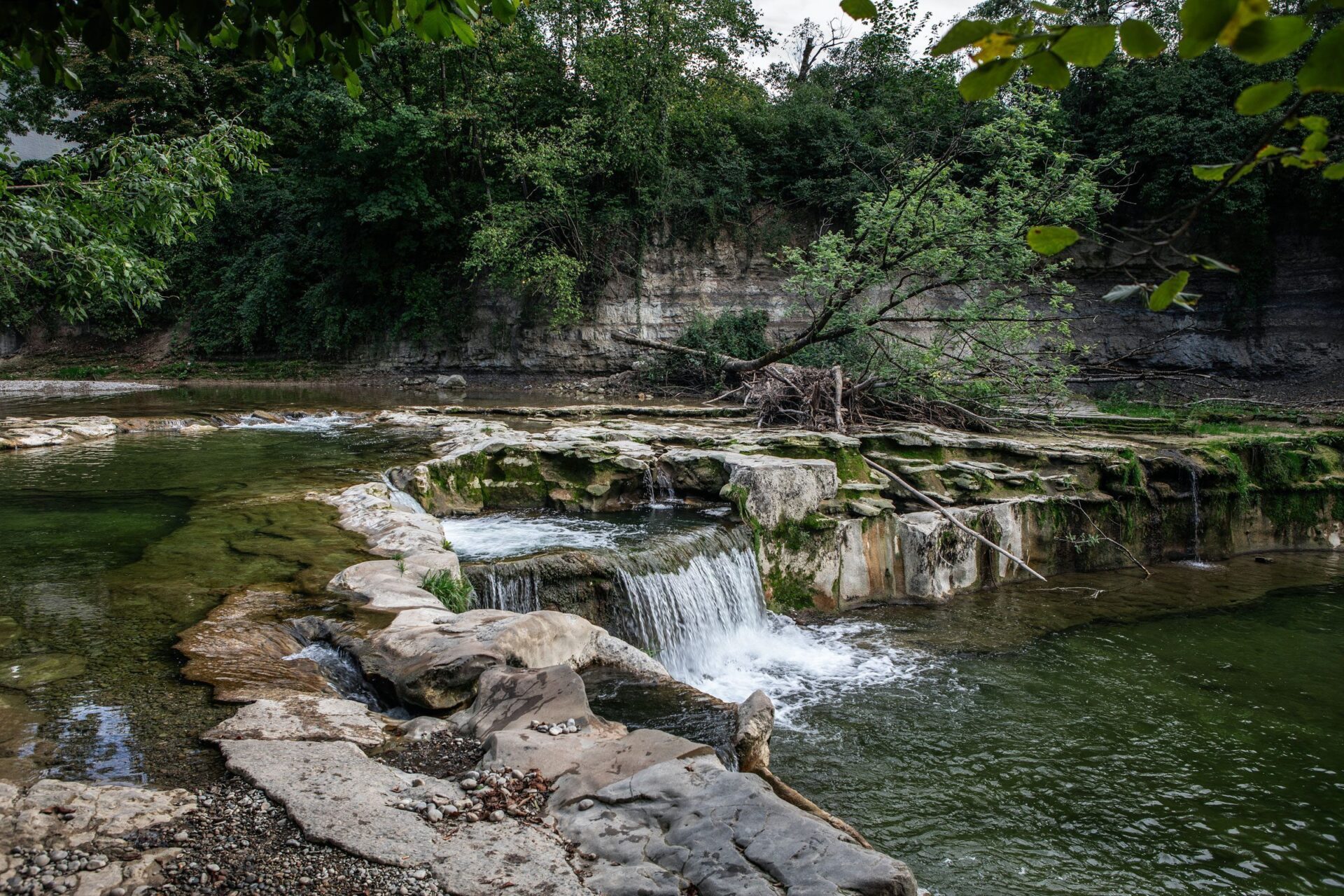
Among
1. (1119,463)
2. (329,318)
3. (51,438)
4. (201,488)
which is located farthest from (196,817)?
(329,318)

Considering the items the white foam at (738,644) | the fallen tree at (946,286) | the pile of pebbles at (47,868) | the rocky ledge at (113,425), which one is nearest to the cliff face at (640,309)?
the rocky ledge at (113,425)

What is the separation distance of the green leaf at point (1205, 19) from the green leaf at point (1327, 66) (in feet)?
0.45

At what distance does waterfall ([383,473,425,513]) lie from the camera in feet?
24.9

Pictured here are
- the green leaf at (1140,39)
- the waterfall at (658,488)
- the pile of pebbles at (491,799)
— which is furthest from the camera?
the waterfall at (658,488)

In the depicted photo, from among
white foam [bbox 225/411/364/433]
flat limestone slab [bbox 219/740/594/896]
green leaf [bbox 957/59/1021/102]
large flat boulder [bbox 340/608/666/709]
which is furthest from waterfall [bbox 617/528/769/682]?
white foam [bbox 225/411/364/433]

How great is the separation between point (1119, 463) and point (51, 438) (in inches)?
565

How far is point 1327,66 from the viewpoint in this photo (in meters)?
1.15

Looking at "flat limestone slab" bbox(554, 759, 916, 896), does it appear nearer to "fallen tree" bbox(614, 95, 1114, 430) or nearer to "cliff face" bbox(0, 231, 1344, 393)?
"fallen tree" bbox(614, 95, 1114, 430)

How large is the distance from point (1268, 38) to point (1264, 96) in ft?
0.33

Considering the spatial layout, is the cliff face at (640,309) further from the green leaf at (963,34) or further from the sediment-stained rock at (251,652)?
the green leaf at (963,34)

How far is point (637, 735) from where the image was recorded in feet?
11.2

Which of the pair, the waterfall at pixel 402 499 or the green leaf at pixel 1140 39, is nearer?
the green leaf at pixel 1140 39

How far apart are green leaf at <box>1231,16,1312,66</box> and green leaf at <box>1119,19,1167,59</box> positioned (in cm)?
11

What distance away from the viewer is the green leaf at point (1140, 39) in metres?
1.27
